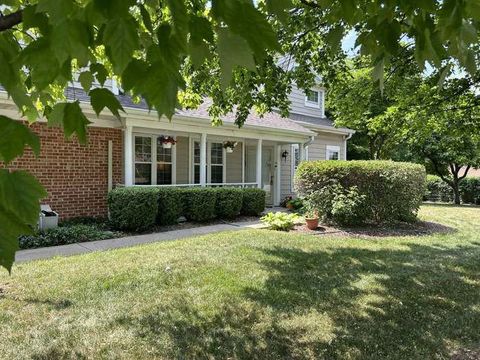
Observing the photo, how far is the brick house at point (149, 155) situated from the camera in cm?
1027

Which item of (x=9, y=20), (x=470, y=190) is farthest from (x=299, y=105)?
(x=9, y=20)

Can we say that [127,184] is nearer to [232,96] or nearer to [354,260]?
[232,96]

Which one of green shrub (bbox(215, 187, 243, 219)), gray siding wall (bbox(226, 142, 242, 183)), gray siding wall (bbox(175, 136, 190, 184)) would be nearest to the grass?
green shrub (bbox(215, 187, 243, 219))

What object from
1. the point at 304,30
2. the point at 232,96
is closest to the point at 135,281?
the point at 232,96

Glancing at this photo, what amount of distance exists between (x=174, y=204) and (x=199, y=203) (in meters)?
0.86

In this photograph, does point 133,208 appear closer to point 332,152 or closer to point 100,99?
point 100,99

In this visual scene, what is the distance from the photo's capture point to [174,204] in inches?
419

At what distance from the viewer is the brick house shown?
10266 millimetres

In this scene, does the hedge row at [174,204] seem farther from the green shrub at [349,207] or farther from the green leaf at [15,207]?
the green leaf at [15,207]

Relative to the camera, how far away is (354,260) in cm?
730

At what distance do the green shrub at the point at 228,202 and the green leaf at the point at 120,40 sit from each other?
10685mm

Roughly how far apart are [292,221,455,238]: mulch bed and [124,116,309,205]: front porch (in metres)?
3.71

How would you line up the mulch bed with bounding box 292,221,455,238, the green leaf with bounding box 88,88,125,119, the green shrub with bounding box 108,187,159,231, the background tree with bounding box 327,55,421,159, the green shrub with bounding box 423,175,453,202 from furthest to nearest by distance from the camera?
the green shrub with bounding box 423,175,453,202, the mulch bed with bounding box 292,221,455,238, the green shrub with bounding box 108,187,159,231, the background tree with bounding box 327,55,421,159, the green leaf with bounding box 88,88,125,119

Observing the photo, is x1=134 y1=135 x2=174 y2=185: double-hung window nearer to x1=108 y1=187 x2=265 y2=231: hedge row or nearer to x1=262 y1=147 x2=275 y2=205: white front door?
x1=108 y1=187 x2=265 y2=231: hedge row
